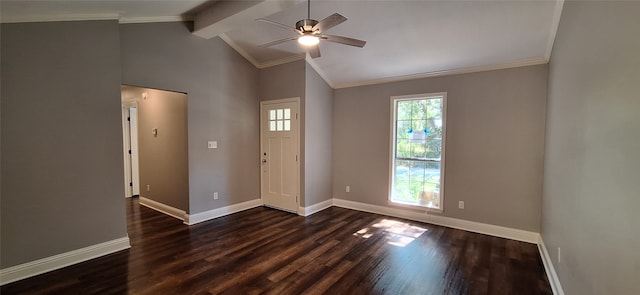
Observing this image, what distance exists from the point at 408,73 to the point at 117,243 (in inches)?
177

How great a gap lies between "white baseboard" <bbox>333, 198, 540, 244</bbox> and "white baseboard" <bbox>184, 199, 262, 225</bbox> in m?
1.62

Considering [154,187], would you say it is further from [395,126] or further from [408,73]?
[408,73]

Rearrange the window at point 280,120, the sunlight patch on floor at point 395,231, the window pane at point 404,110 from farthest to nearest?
1. the window at point 280,120
2. the window pane at point 404,110
3. the sunlight patch on floor at point 395,231

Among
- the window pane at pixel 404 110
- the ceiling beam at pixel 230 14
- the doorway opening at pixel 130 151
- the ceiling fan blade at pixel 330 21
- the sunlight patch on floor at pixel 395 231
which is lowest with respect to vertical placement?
the sunlight patch on floor at pixel 395 231

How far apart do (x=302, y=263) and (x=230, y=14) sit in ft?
9.65

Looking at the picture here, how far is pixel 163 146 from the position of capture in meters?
4.53

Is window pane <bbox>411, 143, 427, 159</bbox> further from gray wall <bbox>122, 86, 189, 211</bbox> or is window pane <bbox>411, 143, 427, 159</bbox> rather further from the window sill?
gray wall <bbox>122, 86, 189, 211</bbox>

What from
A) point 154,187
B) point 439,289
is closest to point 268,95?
point 154,187

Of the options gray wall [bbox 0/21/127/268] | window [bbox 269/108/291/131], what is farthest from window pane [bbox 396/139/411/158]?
gray wall [bbox 0/21/127/268]

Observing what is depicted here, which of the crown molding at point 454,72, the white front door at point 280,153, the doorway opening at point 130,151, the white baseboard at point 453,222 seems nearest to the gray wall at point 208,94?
the white front door at point 280,153

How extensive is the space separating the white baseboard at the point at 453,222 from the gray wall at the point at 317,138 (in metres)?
0.57

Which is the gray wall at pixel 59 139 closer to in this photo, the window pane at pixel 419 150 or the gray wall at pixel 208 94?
the gray wall at pixel 208 94

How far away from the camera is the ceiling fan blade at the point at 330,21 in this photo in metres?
2.21

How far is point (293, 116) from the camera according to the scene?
Answer: 461cm
